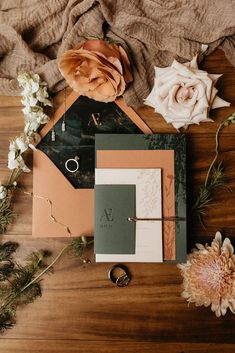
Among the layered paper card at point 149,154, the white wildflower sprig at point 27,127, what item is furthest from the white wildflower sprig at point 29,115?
the layered paper card at point 149,154

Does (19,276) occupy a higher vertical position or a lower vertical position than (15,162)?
lower

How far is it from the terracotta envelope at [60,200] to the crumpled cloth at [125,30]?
0.40 ft

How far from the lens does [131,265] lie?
3.01ft

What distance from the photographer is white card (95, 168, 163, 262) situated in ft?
2.92

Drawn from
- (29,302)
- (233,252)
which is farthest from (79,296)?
(233,252)

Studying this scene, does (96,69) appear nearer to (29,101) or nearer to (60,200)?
(29,101)

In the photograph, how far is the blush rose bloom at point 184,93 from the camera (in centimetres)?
87

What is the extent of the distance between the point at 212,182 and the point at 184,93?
0.65ft

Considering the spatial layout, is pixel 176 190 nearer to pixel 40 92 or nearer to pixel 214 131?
pixel 214 131

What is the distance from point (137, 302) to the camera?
0.92 metres

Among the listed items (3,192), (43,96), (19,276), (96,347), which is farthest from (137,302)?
(43,96)

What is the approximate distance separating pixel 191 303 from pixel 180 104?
0.43m

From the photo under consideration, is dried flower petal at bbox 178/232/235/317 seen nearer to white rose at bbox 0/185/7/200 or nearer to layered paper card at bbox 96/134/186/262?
layered paper card at bbox 96/134/186/262

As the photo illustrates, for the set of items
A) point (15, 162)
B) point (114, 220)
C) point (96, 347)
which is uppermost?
point (15, 162)
